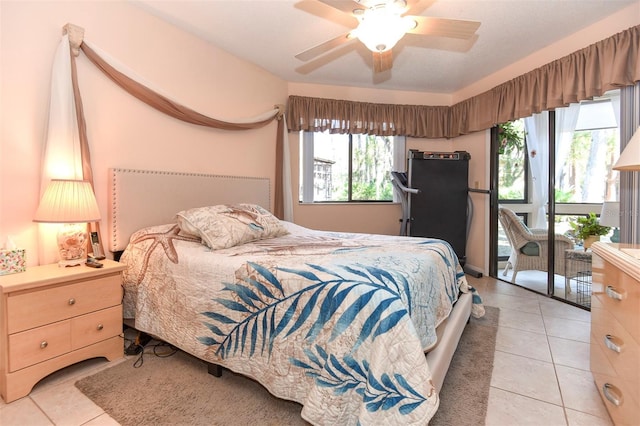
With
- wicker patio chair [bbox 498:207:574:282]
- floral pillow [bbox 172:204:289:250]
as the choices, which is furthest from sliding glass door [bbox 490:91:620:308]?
floral pillow [bbox 172:204:289:250]

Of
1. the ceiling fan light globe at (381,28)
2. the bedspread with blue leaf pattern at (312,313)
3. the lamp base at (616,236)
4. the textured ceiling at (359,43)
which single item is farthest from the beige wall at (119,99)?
the lamp base at (616,236)

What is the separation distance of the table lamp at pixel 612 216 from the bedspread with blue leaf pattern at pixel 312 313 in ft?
5.12

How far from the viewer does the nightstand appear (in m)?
1.49

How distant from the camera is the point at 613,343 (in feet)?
4.49

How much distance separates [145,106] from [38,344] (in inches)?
69.1

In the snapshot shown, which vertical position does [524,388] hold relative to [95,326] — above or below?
below

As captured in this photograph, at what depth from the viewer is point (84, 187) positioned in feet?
6.11

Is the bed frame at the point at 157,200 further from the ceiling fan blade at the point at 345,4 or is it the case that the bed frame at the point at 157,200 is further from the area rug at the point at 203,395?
the ceiling fan blade at the point at 345,4

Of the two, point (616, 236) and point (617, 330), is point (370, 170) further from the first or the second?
point (617, 330)

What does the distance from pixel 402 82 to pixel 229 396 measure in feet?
12.7

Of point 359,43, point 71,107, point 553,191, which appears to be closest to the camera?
point 71,107

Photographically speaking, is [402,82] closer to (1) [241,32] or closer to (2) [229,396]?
(1) [241,32]

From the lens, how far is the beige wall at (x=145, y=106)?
1823 millimetres

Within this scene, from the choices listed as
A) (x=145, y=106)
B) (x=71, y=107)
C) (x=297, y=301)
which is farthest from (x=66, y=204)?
(x=297, y=301)
